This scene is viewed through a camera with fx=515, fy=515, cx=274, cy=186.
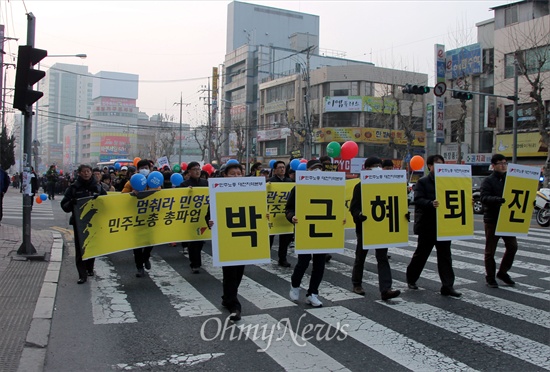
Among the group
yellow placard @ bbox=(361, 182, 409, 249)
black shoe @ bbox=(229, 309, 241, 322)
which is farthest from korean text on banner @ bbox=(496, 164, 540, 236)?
black shoe @ bbox=(229, 309, 241, 322)

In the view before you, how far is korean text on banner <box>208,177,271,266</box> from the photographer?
604 centimetres

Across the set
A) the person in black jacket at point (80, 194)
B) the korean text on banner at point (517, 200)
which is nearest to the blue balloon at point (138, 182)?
the person in black jacket at point (80, 194)

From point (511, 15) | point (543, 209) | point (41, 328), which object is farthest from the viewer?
point (511, 15)

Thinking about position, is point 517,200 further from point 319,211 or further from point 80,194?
point 80,194

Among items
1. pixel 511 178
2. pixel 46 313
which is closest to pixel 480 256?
pixel 511 178

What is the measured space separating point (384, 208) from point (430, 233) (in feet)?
2.56

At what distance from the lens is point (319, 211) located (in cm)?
660

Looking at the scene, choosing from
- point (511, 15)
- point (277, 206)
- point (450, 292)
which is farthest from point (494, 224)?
point (511, 15)

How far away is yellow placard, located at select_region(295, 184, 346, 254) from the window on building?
35.1 m

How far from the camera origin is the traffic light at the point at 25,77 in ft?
30.2

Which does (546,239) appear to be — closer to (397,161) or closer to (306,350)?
(306,350)

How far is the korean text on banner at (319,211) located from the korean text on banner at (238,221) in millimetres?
482

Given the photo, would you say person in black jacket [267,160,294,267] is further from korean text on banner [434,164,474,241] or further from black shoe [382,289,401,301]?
korean text on banner [434,164,474,241]

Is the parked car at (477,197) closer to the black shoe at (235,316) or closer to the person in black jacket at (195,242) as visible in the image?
the person in black jacket at (195,242)
